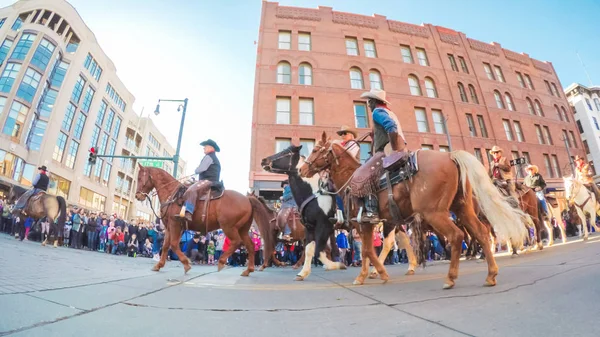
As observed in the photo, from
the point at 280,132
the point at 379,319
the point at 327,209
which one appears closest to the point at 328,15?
the point at 280,132

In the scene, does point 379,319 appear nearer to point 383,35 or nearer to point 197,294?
point 197,294

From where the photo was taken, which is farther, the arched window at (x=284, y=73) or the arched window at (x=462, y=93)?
the arched window at (x=462, y=93)

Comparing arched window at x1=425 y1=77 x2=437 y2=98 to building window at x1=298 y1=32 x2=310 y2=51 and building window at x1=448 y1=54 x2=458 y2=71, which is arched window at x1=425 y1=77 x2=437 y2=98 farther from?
building window at x1=298 y1=32 x2=310 y2=51

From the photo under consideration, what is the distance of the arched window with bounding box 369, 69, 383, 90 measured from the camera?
25.9m

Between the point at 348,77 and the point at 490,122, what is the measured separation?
1587 centimetres

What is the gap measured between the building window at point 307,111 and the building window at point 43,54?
1366 inches

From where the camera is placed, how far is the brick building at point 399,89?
2255 centimetres

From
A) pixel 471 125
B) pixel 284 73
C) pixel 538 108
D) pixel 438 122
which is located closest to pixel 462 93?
pixel 471 125

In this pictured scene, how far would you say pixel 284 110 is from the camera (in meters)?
22.6

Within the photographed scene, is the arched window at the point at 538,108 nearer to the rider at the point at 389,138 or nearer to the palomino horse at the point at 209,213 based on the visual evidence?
the rider at the point at 389,138

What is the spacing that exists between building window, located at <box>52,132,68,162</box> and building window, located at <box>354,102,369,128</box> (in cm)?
3684

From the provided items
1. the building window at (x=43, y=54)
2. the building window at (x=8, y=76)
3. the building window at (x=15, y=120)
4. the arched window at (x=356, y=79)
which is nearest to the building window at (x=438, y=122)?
the arched window at (x=356, y=79)

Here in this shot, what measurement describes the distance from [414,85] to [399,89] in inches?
96.0

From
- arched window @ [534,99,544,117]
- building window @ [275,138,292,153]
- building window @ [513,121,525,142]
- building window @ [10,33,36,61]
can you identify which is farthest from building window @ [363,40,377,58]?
building window @ [10,33,36,61]
